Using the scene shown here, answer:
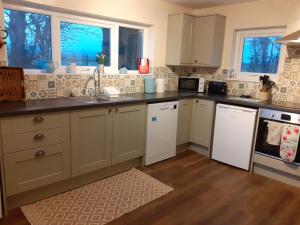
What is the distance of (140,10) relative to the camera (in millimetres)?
3373

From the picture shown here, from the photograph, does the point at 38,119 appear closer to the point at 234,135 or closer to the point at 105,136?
the point at 105,136

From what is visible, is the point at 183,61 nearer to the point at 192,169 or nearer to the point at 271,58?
the point at 271,58

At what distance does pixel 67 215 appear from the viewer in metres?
2.09

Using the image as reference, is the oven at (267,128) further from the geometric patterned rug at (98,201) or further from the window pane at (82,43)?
the window pane at (82,43)

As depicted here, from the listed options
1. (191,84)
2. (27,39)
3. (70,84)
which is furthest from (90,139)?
(191,84)

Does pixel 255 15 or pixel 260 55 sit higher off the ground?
pixel 255 15

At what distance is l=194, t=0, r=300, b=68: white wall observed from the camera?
115 inches

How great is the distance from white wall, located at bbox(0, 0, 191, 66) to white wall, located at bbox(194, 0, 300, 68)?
2.47 ft

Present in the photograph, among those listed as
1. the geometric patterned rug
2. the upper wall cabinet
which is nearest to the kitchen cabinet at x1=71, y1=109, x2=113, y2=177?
the geometric patterned rug

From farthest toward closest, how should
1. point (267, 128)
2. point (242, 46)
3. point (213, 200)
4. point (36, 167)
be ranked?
1. point (242, 46)
2. point (267, 128)
3. point (213, 200)
4. point (36, 167)

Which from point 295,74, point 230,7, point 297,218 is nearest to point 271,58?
point 295,74

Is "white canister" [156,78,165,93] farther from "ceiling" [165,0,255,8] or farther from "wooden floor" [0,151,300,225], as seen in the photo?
"ceiling" [165,0,255,8]

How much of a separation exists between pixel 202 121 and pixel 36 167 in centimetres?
232

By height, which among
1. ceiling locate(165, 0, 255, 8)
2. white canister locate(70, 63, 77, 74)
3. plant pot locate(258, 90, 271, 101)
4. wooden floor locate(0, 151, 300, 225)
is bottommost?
wooden floor locate(0, 151, 300, 225)
